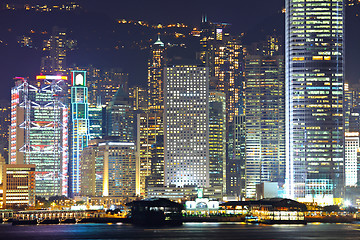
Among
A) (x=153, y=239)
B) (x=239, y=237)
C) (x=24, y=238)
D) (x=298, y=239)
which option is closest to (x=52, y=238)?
(x=24, y=238)

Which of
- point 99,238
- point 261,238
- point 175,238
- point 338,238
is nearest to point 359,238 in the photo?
point 338,238

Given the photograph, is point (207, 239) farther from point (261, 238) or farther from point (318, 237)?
point (318, 237)

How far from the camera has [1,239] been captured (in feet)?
633

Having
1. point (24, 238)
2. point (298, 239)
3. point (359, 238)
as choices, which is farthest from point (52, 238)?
point (359, 238)

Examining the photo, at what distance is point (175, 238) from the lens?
19825 centimetres

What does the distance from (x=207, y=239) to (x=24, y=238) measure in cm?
3873

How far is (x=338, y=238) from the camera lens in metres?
197

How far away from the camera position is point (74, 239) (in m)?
196

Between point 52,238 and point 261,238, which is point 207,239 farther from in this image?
point 52,238

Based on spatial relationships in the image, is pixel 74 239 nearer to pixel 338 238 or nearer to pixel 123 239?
pixel 123 239

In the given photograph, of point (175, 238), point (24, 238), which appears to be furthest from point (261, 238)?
point (24, 238)

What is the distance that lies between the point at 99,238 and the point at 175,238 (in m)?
16.2

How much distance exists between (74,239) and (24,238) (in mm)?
11018

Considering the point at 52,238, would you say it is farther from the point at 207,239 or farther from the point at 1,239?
the point at 207,239
